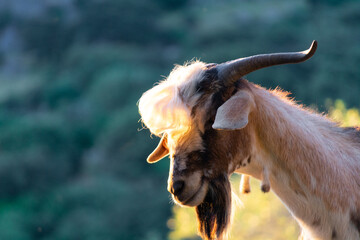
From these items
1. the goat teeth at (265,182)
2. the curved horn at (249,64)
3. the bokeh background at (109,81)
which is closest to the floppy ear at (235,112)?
the curved horn at (249,64)

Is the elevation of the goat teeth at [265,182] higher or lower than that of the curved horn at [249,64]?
lower

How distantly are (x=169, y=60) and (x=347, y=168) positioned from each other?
5077cm

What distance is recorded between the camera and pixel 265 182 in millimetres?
3314

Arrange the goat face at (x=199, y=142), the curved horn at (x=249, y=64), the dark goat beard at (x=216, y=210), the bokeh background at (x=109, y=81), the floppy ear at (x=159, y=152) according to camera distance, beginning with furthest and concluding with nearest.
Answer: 1. the bokeh background at (x=109, y=81)
2. the floppy ear at (x=159, y=152)
3. the dark goat beard at (x=216, y=210)
4. the goat face at (x=199, y=142)
5. the curved horn at (x=249, y=64)

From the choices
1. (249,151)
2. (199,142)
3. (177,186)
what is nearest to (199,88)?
(199,142)

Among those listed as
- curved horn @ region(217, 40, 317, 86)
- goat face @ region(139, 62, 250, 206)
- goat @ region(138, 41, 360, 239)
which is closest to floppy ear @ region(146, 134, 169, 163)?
goat @ region(138, 41, 360, 239)

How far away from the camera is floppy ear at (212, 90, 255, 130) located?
2996 mm

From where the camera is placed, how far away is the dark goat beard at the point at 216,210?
11.0 ft

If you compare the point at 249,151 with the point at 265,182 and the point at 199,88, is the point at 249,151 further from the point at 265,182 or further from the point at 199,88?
the point at 199,88

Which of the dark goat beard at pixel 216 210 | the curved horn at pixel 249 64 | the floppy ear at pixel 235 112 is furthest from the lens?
the dark goat beard at pixel 216 210

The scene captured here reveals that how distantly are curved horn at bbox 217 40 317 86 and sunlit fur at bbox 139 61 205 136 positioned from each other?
162mm

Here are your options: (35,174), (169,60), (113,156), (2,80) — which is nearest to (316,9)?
(169,60)

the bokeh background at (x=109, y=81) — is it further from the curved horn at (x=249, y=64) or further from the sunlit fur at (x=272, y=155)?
the curved horn at (x=249, y=64)

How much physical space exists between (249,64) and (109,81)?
4974 centimetres
